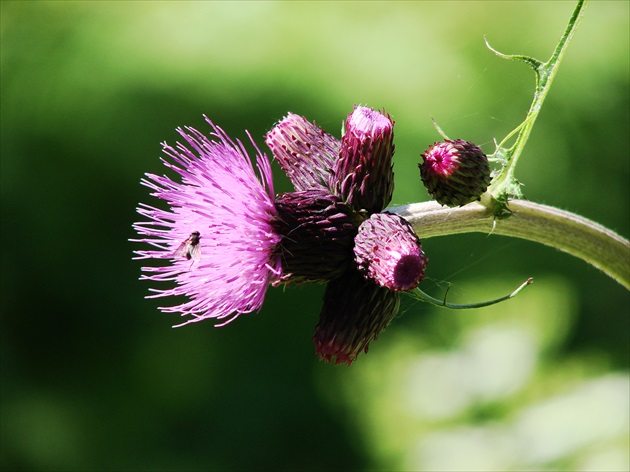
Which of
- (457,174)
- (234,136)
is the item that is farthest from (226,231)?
(234,136)

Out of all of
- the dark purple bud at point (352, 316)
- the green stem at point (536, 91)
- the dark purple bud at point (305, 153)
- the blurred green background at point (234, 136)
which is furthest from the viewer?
the blurred green background at point (234, 136)

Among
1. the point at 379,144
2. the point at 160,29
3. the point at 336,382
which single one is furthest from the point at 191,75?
the point at 379,144

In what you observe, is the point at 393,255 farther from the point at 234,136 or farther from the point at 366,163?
the point at 234,136

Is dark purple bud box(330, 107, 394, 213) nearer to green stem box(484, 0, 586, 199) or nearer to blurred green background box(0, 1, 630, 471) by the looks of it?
green stem box(484, 0, 586, 199)

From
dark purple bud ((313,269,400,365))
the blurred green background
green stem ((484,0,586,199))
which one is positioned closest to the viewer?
green stem ((484,0,586,199))

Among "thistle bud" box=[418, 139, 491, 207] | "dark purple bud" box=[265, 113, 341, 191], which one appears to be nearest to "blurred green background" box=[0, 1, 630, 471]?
"dark purple bud" box=[265, 113, 341, 191]

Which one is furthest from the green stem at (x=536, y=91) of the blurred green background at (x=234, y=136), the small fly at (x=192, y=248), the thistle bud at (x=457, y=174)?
the blurred green background at (x=234, y=136)

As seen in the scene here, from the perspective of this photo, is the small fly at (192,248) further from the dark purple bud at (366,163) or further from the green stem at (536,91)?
the green stem at (536,91)
